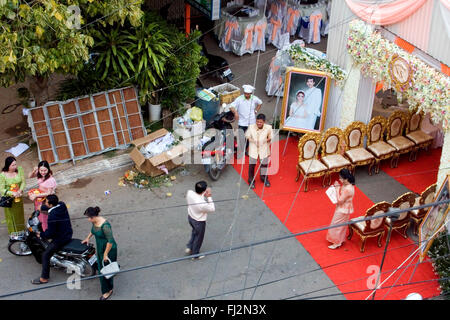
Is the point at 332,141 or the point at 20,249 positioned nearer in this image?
the point at 20,249

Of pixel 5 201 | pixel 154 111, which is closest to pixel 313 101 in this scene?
pixel 154 111

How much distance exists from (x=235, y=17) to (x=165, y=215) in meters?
6.62

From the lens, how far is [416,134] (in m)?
10.9

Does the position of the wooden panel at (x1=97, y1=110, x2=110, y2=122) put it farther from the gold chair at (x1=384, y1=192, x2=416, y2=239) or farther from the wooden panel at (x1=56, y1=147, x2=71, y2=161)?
the gold chair at (x1=384, y1=192, x2=416, y2=239)

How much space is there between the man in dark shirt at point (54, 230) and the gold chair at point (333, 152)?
4597 millimetres

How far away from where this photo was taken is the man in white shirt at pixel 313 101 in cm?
1084

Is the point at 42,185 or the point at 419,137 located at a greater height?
the point at 42,185

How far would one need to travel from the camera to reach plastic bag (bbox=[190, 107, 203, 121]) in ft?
35.4

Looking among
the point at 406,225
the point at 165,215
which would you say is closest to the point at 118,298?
the point at 165,215

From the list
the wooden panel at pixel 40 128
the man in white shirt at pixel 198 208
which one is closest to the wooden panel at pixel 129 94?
the wooden panel at pixel 40 128

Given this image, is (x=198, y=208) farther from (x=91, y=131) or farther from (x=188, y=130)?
(x=91, y=131)

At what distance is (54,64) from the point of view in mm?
8453

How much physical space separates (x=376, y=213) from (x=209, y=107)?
4.29 m

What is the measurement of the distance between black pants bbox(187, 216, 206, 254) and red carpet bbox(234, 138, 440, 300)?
1.66 m
